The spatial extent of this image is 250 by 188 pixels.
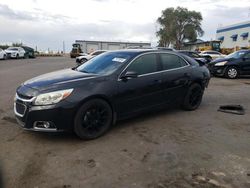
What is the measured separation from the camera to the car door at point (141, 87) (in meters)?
5.09

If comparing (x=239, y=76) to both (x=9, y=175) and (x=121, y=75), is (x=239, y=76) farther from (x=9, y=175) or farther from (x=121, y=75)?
(x=9, y=175)

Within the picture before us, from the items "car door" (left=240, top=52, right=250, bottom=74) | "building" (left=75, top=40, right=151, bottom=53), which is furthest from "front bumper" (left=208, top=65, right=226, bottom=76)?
"building" (left=75, top=40, right=151, bottom=53)

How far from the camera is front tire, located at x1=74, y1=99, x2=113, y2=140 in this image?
4.52m

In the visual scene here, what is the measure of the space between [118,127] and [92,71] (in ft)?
4.08

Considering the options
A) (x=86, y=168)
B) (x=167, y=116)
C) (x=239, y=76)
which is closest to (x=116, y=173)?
(x=86, y=168)

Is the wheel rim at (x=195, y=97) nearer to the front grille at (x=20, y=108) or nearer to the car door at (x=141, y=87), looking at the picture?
the car door at (x=141, y=87)

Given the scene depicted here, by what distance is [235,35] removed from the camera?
50.0 m

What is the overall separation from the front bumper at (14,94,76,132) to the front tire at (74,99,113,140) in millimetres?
148

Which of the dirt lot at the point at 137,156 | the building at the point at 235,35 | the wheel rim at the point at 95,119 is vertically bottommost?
the dirt lot at the point at 137,156

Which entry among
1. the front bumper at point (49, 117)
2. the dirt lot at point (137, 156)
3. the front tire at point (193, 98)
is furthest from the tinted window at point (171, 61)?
the front bumper at point (49, 117)

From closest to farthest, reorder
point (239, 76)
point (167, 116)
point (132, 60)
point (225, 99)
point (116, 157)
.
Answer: point (116, 157), point (132, 60), point (167, 116), point (225, 99), point (239, 76)

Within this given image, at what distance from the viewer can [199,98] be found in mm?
6934

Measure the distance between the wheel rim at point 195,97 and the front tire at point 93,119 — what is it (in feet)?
8.65

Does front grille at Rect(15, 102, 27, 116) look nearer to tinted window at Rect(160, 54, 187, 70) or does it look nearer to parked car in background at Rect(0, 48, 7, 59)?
tinted window at Rect(160, 54, 187, 70)
